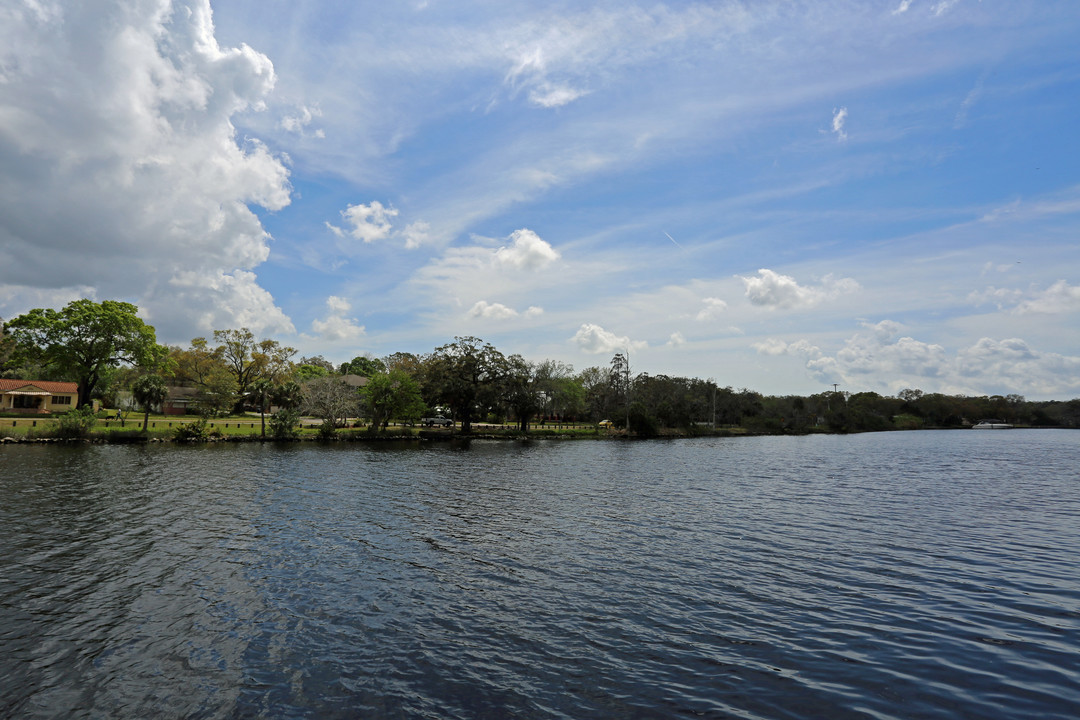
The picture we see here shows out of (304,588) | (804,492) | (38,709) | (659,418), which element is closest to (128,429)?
(304,588)

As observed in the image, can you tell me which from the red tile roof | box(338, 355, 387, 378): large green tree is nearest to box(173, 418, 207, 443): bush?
the red tile roof

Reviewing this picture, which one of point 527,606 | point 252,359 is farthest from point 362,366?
point 527,606

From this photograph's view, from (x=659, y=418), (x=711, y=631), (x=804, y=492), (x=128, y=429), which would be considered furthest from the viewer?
(x=659, y=418)

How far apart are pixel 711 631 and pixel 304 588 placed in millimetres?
11953

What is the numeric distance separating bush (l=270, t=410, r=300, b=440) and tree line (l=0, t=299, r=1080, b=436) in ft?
0.52

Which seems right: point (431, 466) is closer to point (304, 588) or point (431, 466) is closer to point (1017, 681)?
point (304, 588)

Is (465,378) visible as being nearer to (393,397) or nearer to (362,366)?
(393,397)

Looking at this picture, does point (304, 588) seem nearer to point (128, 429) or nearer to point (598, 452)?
point (598, 452)

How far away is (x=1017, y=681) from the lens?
424 inches

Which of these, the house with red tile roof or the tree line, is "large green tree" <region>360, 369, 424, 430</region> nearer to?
the tree line

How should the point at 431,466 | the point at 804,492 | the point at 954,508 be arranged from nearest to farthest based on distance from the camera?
the point at 954,508 → the point at 804,492 → the point at 431,466

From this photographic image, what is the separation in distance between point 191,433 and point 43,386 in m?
56.3

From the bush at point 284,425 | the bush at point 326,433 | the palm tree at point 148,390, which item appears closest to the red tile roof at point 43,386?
the palm tree at point 148,390

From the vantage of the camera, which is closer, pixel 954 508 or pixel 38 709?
pixel 38 709
